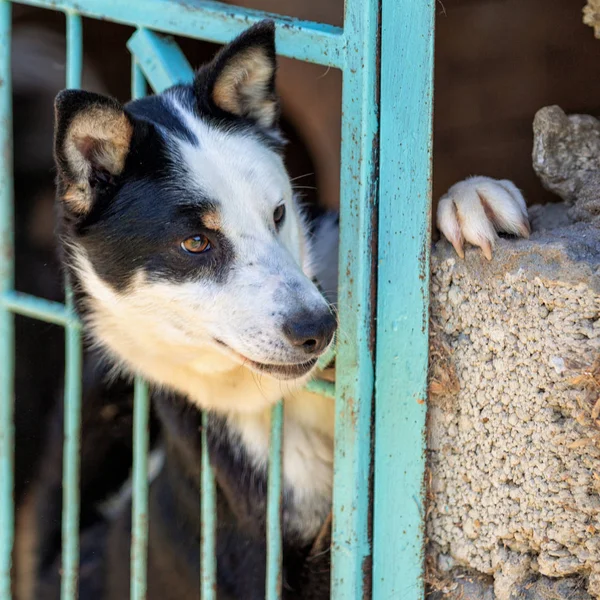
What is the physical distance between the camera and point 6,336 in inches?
88.5

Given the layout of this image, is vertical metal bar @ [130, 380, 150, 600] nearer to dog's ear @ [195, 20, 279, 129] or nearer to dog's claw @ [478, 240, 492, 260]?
dog's ear @ [195, 20, 279, 129]

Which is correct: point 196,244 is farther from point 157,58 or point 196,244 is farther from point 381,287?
point 157,58

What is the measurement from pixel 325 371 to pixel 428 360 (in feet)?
1.23

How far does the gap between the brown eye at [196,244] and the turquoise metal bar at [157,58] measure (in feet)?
1.67

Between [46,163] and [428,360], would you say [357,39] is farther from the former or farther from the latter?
[46,163]

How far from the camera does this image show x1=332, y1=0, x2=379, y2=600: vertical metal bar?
168 centimetres

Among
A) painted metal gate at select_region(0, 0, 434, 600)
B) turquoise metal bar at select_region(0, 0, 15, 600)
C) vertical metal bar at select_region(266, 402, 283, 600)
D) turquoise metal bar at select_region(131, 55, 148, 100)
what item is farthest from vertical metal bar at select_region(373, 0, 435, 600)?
turquoise metal bar at select_region(0, 0, 15, 600)

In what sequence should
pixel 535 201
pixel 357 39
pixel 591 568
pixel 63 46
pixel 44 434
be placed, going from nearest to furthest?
pixel 591 568 < pixel 357 39 < pixel 535 201 < pixel 44 434 < pixel 63 46

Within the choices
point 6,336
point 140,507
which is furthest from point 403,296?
point 6,336

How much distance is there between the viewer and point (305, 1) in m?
3.41

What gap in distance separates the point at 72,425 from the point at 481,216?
1.19 meters

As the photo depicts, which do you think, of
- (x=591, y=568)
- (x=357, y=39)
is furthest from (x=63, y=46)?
(x=591, y=568)

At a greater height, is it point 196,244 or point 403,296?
point 196,244

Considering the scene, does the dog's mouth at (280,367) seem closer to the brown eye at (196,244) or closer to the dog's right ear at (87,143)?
the brown eye at (196,244)
